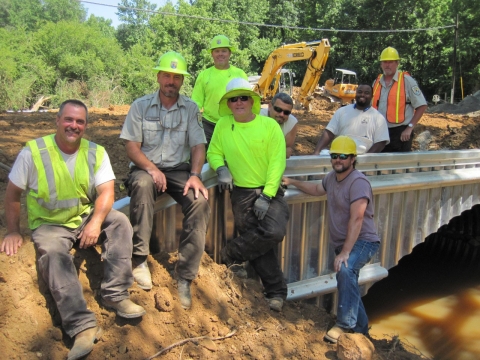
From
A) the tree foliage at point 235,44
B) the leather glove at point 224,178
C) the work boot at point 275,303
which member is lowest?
the work boot at point 275,303

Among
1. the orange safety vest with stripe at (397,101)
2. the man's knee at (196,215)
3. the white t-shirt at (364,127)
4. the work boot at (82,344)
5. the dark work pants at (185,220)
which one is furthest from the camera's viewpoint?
the orange safety vest with stripe at (397,101)

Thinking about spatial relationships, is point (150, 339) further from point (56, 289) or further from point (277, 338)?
point (277, 338)

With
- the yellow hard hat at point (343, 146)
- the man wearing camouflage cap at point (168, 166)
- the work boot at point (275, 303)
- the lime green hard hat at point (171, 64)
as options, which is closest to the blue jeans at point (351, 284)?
the work boot at point (275, 303)

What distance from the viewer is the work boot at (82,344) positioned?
125 inches

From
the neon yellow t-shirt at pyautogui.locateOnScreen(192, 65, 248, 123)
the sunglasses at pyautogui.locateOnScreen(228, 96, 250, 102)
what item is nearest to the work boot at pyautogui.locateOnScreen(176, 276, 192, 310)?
the sunglasses at pyautogui.locateOnScreen(228, 96, 250, 102)

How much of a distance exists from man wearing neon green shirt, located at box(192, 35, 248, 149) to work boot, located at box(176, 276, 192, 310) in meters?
2.25

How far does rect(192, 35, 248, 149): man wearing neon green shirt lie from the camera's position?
19.0ft

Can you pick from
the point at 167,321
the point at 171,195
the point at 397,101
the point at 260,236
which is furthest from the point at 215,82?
the point at 167,321

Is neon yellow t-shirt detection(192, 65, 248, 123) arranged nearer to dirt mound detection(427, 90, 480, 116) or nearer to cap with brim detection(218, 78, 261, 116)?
cap with brim detection(218, 78, 261, 116)

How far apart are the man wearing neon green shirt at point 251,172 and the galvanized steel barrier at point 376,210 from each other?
32cm

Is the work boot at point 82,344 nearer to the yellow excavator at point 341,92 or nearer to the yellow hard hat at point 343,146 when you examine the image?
the yellow hard hat at point 343,146

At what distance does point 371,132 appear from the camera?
5.81m

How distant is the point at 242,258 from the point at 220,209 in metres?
0.59

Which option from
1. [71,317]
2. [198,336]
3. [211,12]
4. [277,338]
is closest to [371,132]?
[277,338]
